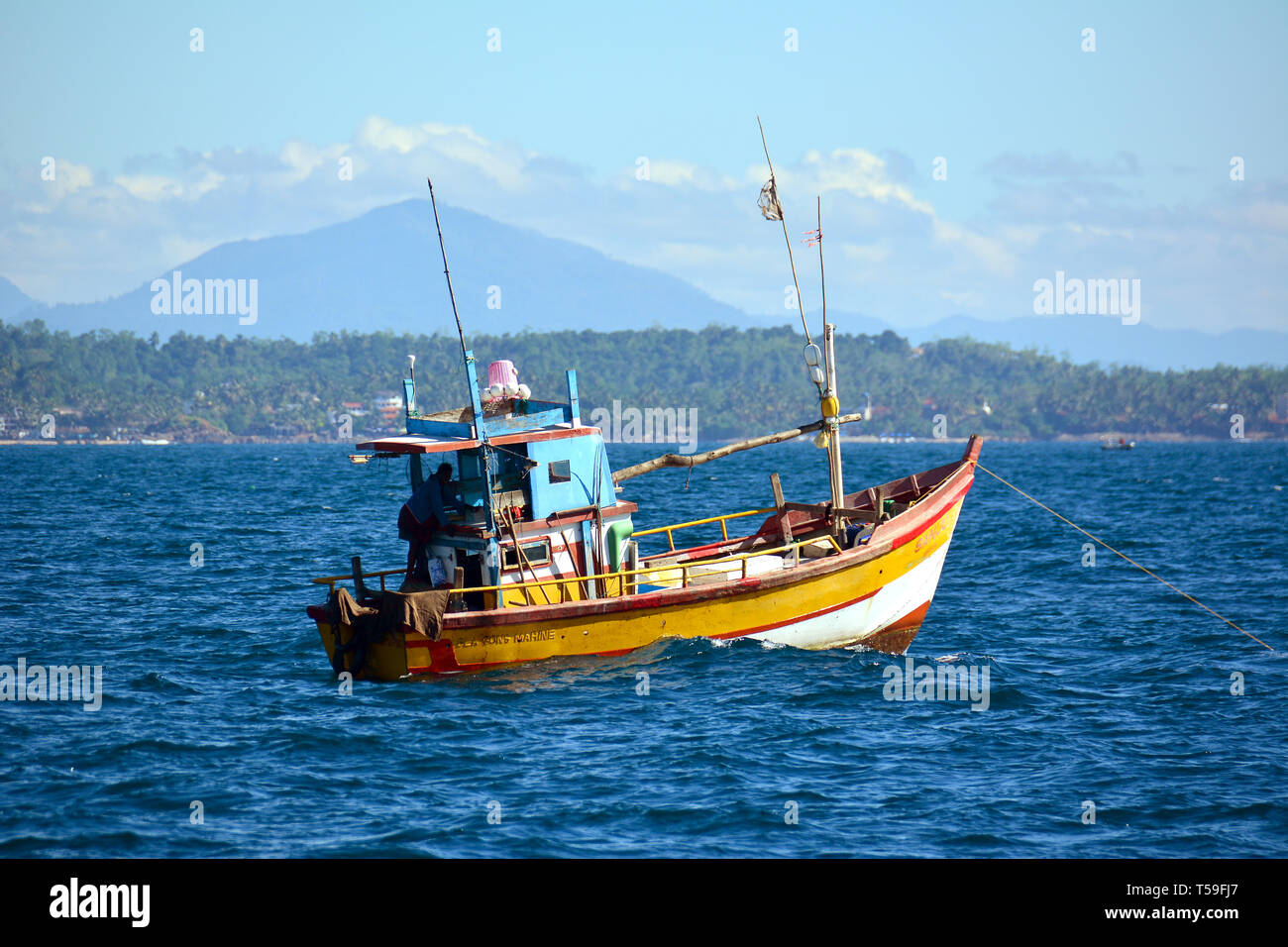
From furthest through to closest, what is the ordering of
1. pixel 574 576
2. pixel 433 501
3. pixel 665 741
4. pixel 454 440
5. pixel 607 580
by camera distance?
pixel 574 576 < pixel 607 580 < pixel 433 501 < pixel 454 440 < pixel 665 741

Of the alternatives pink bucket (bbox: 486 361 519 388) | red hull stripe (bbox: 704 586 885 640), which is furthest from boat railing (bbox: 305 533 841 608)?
pink bucket (bbox: 486 361 519 388)

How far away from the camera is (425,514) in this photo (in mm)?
20359

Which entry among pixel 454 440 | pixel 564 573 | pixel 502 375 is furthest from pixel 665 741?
pixel 502 375

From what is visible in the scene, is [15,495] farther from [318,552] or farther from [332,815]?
[332,815]

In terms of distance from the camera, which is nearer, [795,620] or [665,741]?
[665,741]

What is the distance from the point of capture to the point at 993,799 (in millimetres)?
14711

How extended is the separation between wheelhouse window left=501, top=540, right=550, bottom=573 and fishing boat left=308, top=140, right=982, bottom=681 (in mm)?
23

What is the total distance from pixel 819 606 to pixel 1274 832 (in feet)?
27.8

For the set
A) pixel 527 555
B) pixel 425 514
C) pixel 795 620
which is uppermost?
pixel 425 514

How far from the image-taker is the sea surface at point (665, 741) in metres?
13.7

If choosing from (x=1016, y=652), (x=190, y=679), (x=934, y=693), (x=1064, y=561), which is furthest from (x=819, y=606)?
(x=1064, y=561)

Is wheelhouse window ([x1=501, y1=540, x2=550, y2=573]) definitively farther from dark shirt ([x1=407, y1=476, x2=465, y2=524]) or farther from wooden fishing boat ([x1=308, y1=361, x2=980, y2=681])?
dark shirt ([x1=407, y1=476, x2=465, y2=524])

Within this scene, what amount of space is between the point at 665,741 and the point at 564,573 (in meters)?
4.52

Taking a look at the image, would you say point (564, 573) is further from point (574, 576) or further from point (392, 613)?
point (392, 613)
